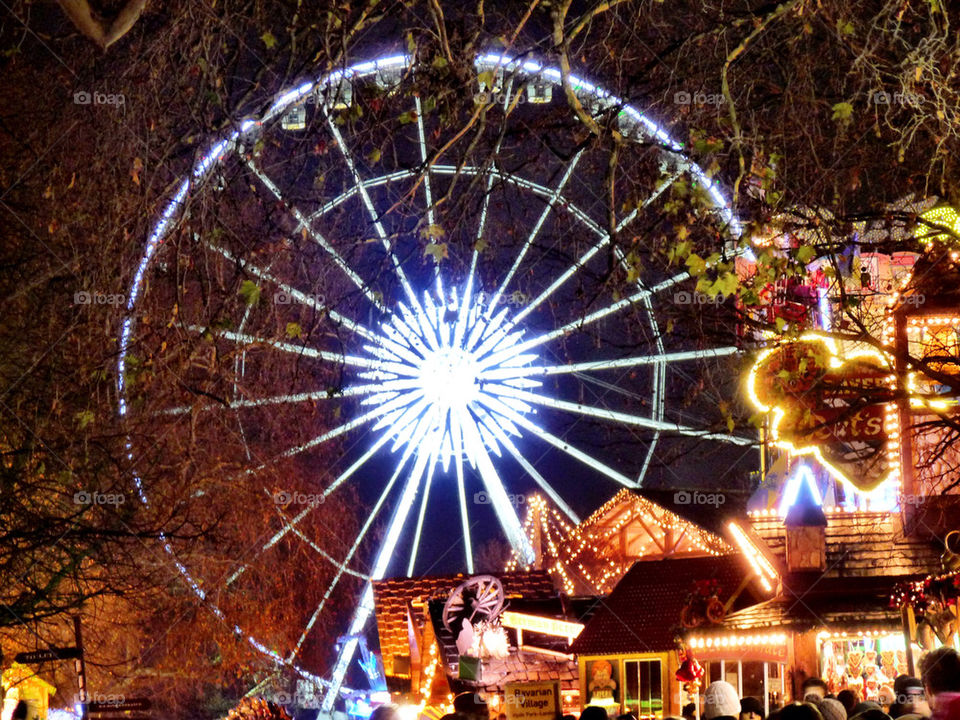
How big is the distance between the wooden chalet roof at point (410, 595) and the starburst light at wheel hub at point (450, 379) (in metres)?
2.01

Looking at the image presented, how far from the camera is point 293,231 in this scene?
7.93m

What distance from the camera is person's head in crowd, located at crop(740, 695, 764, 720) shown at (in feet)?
30.1

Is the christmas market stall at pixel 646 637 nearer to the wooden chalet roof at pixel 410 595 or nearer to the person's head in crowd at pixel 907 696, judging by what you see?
the wooden chalet roof at pixel 410 595

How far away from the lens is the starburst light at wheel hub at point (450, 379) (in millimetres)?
22094

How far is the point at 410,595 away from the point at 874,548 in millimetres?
8806

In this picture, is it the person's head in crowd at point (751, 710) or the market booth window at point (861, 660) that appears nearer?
the person's head in crowd at point (751, 710)

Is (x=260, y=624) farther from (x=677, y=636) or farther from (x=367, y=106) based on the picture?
(x=367, y=106)

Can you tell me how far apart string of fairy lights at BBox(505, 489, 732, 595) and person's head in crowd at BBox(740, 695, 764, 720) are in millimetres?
9809

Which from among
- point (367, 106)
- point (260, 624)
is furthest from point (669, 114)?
point (260, 624)

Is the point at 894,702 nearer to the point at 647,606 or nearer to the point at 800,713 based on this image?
the point at 800,713

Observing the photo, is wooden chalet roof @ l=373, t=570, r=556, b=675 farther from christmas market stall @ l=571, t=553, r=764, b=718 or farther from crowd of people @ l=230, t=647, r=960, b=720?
crowd of people @ l=230, t=647, r=960, b=720

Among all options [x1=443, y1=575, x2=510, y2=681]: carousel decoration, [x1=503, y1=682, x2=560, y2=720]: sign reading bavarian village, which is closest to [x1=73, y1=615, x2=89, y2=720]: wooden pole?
[x1=503, y1=682, x2=560, y2=720]: sign reading bavarian village

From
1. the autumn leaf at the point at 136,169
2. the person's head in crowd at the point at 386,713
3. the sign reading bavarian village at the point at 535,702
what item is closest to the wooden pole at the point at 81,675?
the sign reading bavarian village at the point at 535,702

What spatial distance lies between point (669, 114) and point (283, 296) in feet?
9.94
